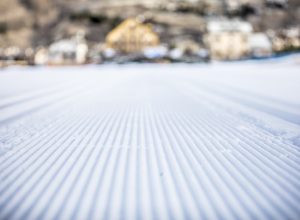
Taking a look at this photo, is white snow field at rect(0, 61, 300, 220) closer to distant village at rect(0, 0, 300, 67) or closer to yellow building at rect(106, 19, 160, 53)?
distant village at rect(0, 0, 300, 67)

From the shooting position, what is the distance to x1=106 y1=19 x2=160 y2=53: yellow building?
31302 mm

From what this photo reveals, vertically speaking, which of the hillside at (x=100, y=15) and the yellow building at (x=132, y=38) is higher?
the hillside at (x=100, y=15)

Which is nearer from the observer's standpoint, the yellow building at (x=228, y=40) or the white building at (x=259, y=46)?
the yellow building at (x=228, y=40)

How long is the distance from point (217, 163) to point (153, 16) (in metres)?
44.6

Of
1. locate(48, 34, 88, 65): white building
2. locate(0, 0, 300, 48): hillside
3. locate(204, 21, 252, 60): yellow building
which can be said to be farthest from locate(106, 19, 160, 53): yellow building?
locate(204, 21, 252, 60): yellow building

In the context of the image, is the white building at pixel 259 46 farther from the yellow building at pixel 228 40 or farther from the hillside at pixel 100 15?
the hillside at pixel 100 15

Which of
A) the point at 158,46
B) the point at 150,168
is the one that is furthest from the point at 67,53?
the point at 150,168

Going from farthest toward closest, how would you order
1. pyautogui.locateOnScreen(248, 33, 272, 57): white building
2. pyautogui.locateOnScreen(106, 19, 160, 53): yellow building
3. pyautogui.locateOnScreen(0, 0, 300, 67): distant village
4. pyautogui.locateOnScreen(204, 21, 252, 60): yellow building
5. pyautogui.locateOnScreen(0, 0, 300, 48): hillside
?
pyautogui.locateOnScreen(0, 0, 300, 48): hillside
pyautogui.locateOnScreen(248, 33, 272, 57): white building
pyautogui.locateOnScreen(204, 21, 252, 60): yellow building
pyautogui.locateOnScreen(106, 19, 160, 53): yellow building
pyautogui.locateOnScreen(0, 0, 300, 67): distant village

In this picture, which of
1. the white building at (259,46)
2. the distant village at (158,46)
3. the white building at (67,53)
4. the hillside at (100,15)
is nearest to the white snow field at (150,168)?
the distant village at (158,46)

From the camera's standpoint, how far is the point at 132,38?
31.2 meters

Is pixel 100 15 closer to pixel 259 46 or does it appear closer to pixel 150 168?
pixel 259 46

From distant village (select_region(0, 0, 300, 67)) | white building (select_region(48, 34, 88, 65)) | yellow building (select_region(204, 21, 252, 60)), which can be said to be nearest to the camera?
distant village (select_region(0, 0, 300, 67))

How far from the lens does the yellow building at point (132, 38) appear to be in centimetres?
3130

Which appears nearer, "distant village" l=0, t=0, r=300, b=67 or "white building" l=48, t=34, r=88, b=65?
"distant village" l=0, t=0, r=300, b=67
